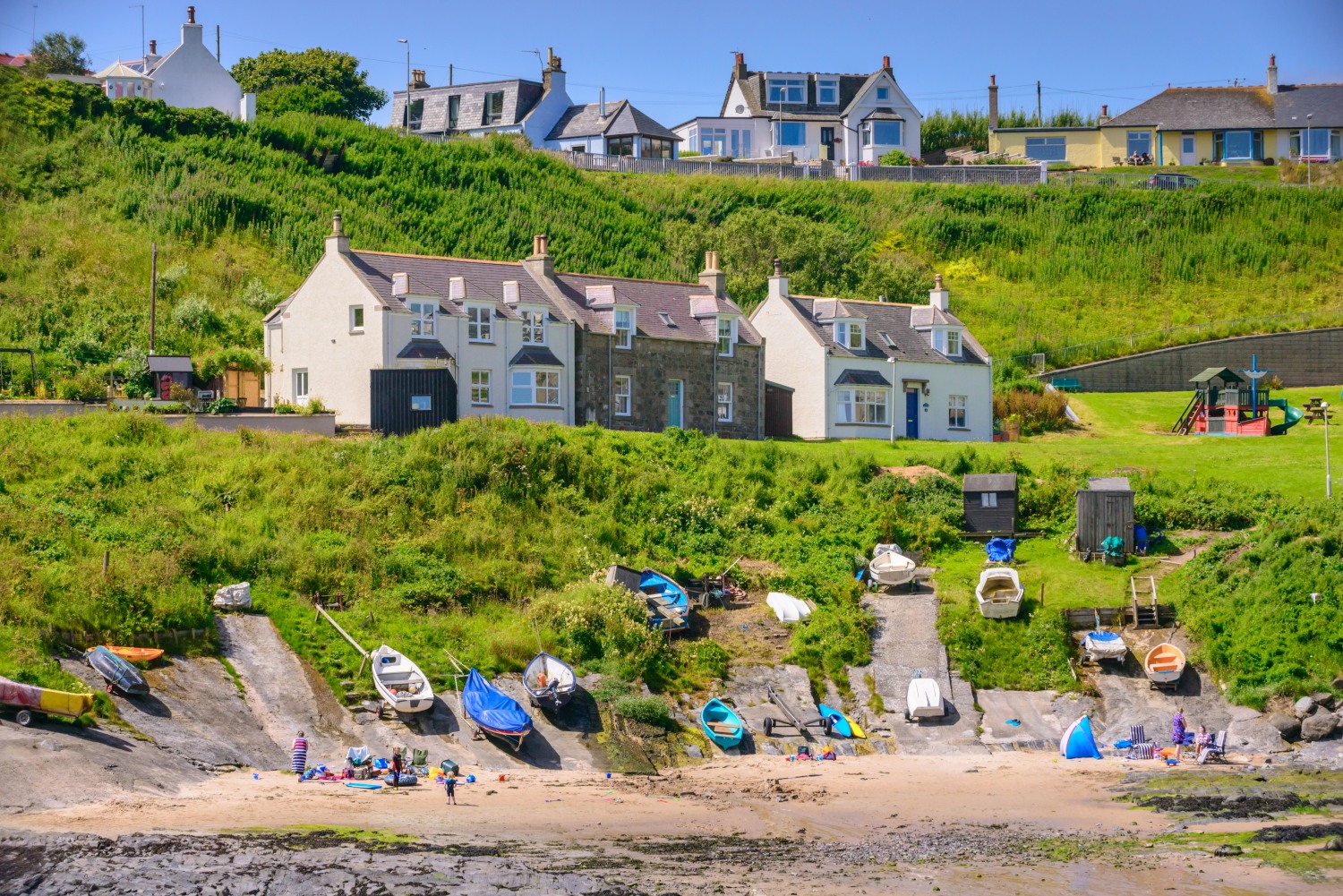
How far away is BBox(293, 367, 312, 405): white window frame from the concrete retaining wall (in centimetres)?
699

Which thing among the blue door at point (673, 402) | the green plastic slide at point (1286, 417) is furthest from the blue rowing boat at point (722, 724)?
the green plastic slide at point (1286, 417)

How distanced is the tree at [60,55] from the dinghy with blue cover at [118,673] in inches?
2614

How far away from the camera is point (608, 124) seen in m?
90.4

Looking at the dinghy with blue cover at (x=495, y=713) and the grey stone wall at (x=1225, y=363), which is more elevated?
the grey stone wall at (x=1225, y=363)

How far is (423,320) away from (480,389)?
3141 mm

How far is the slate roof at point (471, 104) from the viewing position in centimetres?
9181

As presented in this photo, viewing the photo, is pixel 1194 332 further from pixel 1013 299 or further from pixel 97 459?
pixel 97 459

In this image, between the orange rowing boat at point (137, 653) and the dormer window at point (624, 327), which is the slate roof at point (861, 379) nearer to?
the dormer window at point (624, 327)

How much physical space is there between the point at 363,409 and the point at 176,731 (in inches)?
801

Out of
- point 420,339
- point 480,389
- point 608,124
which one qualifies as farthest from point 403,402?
point 608,124

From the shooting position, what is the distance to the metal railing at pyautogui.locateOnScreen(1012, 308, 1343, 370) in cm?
6912

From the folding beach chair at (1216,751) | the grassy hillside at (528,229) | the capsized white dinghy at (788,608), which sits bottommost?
the folding beach chair at (1216,751)

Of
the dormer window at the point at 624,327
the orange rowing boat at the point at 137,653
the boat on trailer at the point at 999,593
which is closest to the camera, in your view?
the orange rowing boat at the point at 137,653

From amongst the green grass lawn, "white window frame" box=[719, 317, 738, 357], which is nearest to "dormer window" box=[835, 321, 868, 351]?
"white window frame" box=[719, 317, 738, 357]
